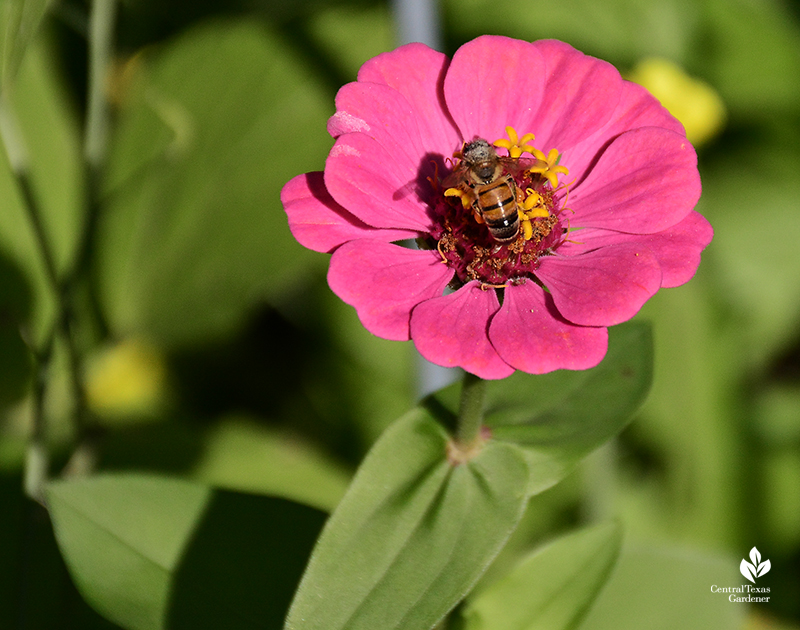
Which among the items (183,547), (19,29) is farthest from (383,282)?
(19,29)

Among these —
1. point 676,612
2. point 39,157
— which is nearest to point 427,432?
point 676,612

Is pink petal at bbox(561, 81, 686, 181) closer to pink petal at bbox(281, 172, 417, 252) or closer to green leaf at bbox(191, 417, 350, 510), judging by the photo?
pink petal at bbox(281, 172, 417, 252)

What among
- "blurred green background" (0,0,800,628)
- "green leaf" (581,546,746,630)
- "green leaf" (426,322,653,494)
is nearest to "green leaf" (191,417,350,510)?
"blurred green background" (0,0,800,628)

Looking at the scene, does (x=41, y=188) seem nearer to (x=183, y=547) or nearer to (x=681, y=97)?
(x=183, y=547)

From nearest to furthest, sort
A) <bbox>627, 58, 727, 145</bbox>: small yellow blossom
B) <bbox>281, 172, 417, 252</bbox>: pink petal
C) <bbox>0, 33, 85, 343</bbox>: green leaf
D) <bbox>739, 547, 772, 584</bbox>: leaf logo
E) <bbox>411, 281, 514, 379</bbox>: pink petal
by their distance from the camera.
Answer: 1. <bbox>411, 281, 514, 379</bbox>: pink petal
2. <bbox>281, 172, 417, 252</bbox>: pink petal
3. <bbox>739, 547, 772, 584</bbox>: leaf logo
4. <bbox>0, 33, 85, 343</bbox>: green leaf
5. <bbox>627, 58, 727, 145</bbox>: small yellow blossom

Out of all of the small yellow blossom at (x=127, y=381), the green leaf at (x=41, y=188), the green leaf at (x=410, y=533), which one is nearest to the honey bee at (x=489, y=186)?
the green leaf at (x=410, y=533)

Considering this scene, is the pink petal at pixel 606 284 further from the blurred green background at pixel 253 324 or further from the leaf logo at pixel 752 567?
the leaf logo at pixel 752 567
